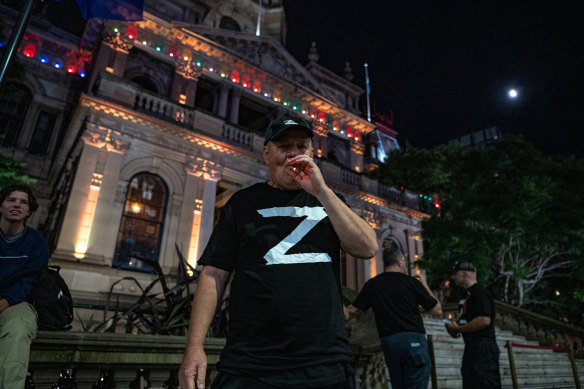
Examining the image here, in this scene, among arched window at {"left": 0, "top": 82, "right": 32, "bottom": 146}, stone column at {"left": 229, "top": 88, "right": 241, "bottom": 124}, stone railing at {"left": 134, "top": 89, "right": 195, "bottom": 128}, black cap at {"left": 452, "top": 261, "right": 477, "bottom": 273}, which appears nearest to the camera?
black cap at {"left": 452, "top": 261, "right": 477, "bottom": 273}

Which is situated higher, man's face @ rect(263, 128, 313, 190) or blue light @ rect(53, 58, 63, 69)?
blue light @ rect(53, 58, 63, 69)

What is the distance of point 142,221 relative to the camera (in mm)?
12195

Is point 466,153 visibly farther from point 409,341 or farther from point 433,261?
point 409,341

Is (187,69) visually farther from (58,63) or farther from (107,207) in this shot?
(107,207)

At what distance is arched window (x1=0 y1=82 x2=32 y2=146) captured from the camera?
53.9 feet

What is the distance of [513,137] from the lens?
18109 mm

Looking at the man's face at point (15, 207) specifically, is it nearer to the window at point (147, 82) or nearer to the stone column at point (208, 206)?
the stone column at point (208, 206)

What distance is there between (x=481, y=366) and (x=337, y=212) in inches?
138

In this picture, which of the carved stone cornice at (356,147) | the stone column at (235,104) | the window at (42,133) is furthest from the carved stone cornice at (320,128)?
the window at (42,133)

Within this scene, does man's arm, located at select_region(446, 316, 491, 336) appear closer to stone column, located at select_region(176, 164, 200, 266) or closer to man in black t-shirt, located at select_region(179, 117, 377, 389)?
man in black t-shirt, located at select_region(179, 117, 377, 389)

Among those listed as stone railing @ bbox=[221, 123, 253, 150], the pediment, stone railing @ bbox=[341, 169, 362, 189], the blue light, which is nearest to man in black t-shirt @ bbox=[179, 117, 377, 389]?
stone railing @ bbox=[221, 123, 253, 150]

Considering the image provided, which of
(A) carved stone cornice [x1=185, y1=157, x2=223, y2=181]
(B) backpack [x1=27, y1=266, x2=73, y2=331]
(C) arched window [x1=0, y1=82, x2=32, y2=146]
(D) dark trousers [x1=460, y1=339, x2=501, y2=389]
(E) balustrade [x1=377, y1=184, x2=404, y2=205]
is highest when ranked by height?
(C) arched window [x1=0, y1=82, x2=32, y2=146]

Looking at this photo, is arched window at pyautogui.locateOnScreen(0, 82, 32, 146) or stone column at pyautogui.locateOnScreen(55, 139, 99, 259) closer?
stone column at pyautogui.locateOnScreen(55, 139, 99, 259)

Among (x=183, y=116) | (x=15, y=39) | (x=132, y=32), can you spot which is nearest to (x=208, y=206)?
(x=183, y=116)
